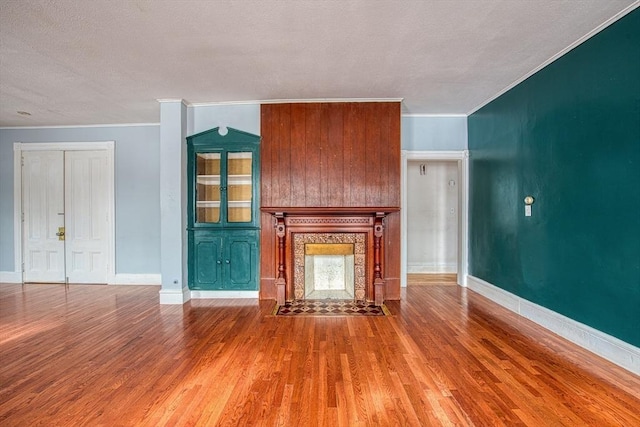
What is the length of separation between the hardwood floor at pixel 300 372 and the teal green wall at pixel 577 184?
1.65ft

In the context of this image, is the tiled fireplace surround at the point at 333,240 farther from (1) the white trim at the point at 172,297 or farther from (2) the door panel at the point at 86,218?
(2) the door panel at the point at 86,218

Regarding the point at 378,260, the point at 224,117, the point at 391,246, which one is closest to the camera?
the point at 378,260

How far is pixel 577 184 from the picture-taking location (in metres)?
2.97

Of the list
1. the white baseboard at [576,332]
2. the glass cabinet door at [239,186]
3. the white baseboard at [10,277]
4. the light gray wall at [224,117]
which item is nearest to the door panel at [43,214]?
the white baseboard at [10,277]

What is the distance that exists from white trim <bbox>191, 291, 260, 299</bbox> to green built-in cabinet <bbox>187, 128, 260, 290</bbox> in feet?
0.20

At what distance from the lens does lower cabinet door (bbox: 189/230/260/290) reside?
180 inches

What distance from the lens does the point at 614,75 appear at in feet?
8.55

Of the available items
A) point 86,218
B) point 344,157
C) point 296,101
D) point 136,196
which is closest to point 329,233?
point 344,157

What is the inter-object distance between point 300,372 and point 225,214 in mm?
2737

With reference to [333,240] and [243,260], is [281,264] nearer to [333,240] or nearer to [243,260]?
[243,260]

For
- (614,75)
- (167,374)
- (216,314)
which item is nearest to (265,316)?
(216,314)

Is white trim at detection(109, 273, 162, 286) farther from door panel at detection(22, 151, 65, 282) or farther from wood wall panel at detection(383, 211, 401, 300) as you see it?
wood wall panel at detection(383, 211, 401, 300)

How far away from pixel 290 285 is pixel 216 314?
3.37ft

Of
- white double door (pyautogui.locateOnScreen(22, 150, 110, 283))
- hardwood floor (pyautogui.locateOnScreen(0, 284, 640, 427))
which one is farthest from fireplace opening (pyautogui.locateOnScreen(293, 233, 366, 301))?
white double door (pyautogui.locateOnScreen(22, 150, 110, 283))
